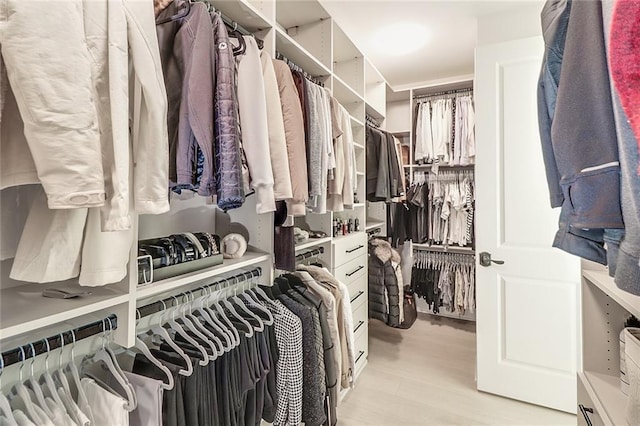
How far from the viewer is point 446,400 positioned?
2061 millimetres

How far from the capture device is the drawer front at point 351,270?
2.10 m

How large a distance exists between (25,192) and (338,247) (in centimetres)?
158

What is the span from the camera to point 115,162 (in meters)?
0.66

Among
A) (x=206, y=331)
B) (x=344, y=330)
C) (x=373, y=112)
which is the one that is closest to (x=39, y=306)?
(x=206, y=331)

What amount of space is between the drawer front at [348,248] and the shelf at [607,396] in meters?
1.29

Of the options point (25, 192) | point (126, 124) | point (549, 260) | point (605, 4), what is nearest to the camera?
point (605, 4)

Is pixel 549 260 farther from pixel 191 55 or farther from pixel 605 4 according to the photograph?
pixel 191 55

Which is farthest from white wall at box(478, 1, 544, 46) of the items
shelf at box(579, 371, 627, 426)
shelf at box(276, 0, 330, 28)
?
shelf at box(579, 371, 627, 426)

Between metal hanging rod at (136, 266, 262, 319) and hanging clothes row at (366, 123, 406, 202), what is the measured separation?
153 centimetres

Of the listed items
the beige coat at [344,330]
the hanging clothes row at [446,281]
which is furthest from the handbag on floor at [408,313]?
the beige coat at [344,330]

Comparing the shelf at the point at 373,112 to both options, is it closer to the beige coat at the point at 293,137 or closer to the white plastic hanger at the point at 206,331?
the beige coat at the point at 293,137

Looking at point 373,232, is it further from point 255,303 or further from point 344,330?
point 255,303

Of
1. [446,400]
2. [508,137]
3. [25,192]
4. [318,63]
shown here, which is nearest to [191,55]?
[25,192]

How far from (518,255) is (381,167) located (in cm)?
120
